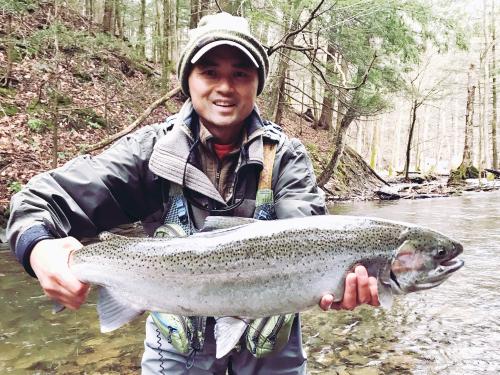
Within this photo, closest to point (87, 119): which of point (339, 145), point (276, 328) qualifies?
point (339, 145)

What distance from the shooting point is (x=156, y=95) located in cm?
1523

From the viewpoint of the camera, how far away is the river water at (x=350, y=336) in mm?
4129

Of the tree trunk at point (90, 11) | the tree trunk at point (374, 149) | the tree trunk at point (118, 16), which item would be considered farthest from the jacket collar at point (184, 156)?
the tree trunk at point (374, 149)

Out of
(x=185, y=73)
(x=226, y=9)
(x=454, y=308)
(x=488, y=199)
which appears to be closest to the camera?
(x=185, y=73)

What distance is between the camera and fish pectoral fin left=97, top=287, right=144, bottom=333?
1937 mm

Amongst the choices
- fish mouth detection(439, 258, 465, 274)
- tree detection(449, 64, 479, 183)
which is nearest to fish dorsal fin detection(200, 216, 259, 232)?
fish mouth detection(439, 258, 465, 274)

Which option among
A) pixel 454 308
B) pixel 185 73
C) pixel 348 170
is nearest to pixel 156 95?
pixel 348 170

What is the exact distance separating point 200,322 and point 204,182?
649 millimetres

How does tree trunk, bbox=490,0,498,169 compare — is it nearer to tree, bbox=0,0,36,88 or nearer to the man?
tree, bbox=0,0,36,88

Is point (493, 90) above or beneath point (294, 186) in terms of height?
above

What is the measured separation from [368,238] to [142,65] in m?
16.2

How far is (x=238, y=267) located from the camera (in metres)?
1.92

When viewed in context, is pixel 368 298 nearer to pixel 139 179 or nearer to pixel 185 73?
pixel 139 179

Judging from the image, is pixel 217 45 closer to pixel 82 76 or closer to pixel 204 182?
pixel 204 182
